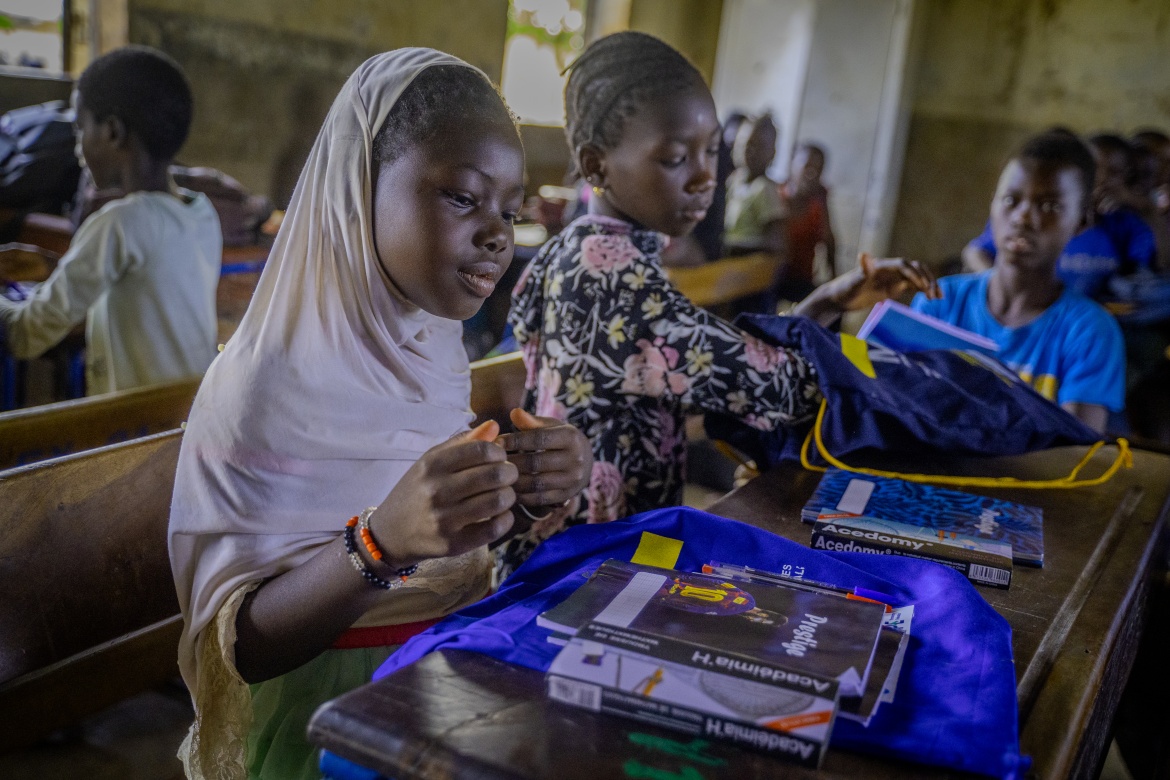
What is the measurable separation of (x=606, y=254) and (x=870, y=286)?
67 cm

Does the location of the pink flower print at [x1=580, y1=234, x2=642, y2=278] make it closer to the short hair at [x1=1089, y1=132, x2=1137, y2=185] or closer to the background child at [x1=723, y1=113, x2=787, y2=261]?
the background child at [x1=723, y1=113, x2=787, y2=261]

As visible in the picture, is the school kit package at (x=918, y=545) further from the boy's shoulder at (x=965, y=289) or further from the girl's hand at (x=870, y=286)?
the boy's shoulder at (x=965, y=289)

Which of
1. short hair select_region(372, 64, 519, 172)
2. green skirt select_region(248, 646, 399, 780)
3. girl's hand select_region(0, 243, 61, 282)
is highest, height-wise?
short hair select_region(372, 64, 519, 172)

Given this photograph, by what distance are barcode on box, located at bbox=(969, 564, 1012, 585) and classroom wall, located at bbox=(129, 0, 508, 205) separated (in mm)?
4179

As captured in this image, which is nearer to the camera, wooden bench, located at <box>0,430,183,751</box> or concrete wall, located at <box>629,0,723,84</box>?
wooden bench, located at <box>0,430,183,751</box>

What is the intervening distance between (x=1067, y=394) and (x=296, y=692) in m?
1.87

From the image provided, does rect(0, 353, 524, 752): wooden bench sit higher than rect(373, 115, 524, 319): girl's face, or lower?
lower

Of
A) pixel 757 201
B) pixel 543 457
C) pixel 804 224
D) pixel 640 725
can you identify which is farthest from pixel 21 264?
pixel 804 224

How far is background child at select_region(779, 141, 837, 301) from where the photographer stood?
18.2ft

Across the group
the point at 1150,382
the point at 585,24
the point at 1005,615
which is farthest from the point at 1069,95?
the point at 1005,615

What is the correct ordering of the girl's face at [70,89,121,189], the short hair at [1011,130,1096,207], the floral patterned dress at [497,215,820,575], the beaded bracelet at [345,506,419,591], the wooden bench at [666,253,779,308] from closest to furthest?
the beaded bracelet at [345,506,419,591], the floral patterned dress at [497,215,820,575], the short hair at [1011,130,1096,207], the girl's face at [70,89,121,189], the wooden bench at [666,253,779,308]

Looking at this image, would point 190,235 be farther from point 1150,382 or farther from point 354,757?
point 1150,382

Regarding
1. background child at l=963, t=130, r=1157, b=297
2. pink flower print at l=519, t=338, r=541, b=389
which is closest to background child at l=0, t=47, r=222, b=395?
pink flower print at l=519, t=338, r=541, b=389

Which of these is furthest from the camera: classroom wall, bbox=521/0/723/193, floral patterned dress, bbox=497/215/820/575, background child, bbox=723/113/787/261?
classroom wall, bbox=521/0/723/193
